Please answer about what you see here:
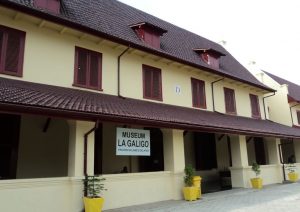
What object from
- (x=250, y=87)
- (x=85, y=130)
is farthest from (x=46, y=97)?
(x=250, y=87)

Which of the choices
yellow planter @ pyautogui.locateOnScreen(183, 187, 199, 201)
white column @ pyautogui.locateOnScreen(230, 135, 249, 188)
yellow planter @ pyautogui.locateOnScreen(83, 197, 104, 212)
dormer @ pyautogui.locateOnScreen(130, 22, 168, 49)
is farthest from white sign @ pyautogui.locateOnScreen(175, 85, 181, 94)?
yellow planter @ pyautogui.locateOnScreen(83, 197, 104, 212)

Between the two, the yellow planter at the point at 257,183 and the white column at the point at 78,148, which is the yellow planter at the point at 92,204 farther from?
the yellow planter at the point at 257,183

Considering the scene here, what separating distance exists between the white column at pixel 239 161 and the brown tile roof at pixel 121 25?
3.45 metres

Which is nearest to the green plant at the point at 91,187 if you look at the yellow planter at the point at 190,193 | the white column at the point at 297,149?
the yellow planter at the point at 190,193

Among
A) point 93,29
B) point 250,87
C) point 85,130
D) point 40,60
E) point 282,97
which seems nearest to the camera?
point 85,130

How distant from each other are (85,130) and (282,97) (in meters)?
18.6

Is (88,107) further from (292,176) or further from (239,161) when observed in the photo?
(292,176)

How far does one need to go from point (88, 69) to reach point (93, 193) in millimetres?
4508

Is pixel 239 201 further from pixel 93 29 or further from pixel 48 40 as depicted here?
pixel 48 40

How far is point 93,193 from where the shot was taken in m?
8.38

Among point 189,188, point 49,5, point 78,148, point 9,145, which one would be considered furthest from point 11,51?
point 189,188

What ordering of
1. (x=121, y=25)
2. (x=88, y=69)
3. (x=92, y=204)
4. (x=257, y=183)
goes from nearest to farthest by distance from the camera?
(x=92, y=204) → (x=88, y=69) → (x=121, y=25) → (x=257, y=183)

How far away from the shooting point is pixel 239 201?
10.6 meters

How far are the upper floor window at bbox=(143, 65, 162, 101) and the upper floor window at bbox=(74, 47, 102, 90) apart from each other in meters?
2.21
